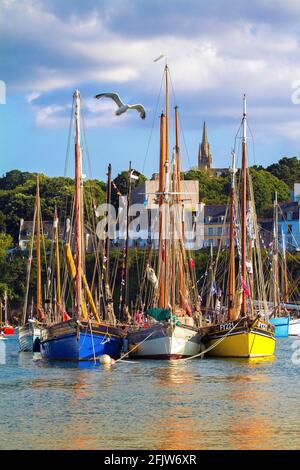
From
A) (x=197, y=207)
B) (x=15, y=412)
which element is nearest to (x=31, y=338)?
(x=15, y=412)

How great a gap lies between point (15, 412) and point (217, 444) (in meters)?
10.6

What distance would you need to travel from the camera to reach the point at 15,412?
46531mm

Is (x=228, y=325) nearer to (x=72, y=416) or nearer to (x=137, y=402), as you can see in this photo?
(x=137, y=402)

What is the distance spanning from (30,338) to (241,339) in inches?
848

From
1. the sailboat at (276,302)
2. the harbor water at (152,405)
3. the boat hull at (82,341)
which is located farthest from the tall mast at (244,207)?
the sailboat at (276,302)

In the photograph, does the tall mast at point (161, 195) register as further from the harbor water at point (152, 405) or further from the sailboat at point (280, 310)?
the sailboat at point (280, 310)

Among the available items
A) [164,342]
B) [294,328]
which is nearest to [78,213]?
[164,342]

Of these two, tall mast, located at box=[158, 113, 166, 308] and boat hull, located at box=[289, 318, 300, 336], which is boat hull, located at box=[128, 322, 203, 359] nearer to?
tall mast, located at box=[158, 113, 166, 308]

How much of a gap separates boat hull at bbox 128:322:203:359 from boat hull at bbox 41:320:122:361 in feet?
5.72

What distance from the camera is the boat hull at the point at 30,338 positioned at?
83.9 m

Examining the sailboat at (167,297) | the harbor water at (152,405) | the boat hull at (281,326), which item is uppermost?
the sailboat at (167,297)

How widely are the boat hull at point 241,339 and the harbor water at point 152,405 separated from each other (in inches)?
36.3

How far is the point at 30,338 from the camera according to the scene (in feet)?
282

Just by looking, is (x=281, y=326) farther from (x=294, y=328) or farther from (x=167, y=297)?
(x=167, y=297)
